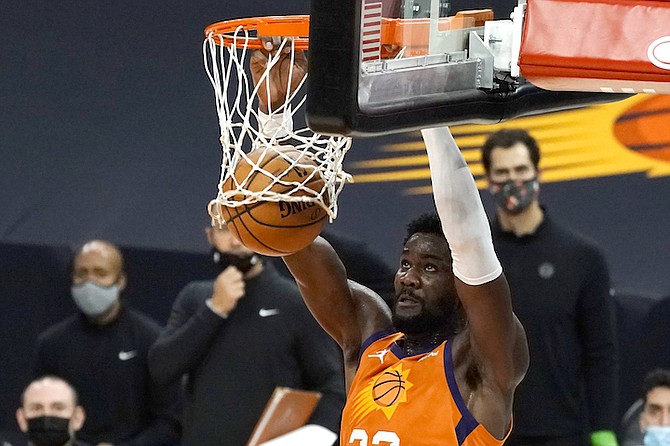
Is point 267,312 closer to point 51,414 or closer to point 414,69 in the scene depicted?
point 51,414

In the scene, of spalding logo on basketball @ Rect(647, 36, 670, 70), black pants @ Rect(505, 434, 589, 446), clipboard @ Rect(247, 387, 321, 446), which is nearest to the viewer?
spalding logo on basketball @ Rect(647, 36, 670, 70)

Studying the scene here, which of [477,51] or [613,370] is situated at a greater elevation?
[477,51]

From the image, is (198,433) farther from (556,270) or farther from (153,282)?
(556,270)

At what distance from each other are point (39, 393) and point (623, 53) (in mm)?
3612

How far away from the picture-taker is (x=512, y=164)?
5.13 meters

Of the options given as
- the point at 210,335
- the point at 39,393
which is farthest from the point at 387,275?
the point at 39,393

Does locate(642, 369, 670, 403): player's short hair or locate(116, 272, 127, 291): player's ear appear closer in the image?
locate(642, 369, 670, 403): player's short hair

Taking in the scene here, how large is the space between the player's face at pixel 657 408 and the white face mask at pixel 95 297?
2.29 m

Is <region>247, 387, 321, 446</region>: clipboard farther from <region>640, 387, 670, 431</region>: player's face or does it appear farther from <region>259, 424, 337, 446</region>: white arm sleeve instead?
<region>640, 387, 670, 431</region>: player's face

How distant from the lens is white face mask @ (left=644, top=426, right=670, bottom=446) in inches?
200

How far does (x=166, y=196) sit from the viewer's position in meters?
6.52

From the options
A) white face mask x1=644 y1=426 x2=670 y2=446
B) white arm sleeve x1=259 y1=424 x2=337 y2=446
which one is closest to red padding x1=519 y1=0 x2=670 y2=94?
white face mask x1=644 y1=426 x2=670 y2=446

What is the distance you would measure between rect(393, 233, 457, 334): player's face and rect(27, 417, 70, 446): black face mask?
2.28 m

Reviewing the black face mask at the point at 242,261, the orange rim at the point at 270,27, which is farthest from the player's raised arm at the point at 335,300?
the black face mask at the point at 242,261
